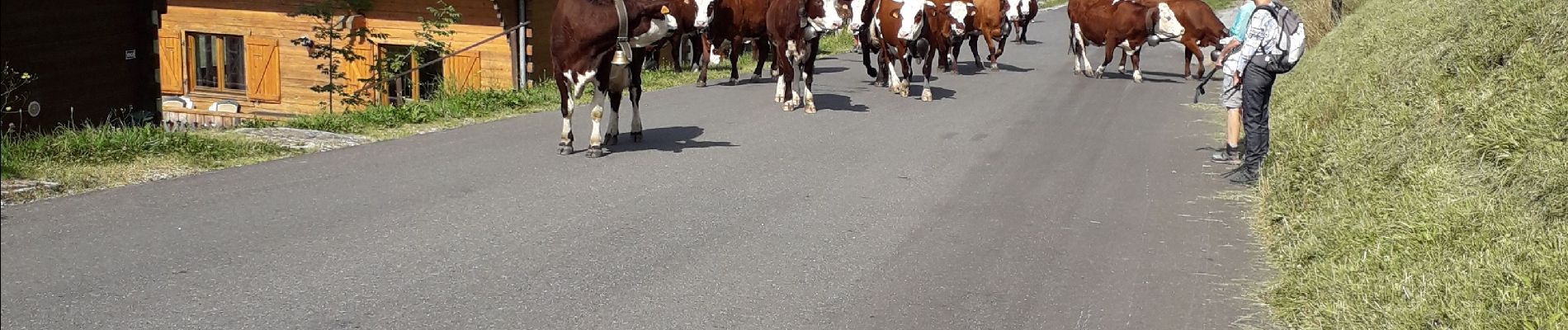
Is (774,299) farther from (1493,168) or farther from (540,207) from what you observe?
(1493,168)

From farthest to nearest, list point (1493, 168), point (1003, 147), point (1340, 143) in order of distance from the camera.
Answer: point (1003, 147) → point (1340, 143) → point (1493, 168)

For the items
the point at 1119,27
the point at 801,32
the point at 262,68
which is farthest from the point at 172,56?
the point at 1119,27

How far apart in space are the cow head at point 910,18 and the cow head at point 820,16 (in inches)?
105

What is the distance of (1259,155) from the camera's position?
10883 mm

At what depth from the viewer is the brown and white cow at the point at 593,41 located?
11.7 metres

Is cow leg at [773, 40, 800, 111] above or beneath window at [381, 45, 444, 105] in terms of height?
above

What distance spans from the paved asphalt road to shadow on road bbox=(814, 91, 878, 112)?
10.6 ft

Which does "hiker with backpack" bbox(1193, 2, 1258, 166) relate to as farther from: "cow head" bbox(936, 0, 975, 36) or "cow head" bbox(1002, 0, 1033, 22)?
"cow head" bbox(1002, 0, 1033, 22)

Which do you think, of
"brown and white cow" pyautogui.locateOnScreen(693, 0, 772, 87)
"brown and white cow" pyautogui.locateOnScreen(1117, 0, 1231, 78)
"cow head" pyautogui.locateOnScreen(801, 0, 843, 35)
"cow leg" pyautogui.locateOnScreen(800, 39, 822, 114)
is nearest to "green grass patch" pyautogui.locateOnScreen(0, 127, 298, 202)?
"cow leg" pyautogui.locateOnScreen(800, 39, 822, 114)

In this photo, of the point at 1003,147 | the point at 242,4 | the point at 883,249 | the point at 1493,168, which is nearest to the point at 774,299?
the point at 883,249

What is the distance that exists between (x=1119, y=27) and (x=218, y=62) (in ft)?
53.3

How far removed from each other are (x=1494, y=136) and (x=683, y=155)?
607 centimetres

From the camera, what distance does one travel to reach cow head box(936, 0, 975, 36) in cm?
2036

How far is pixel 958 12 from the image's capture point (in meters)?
20.4
